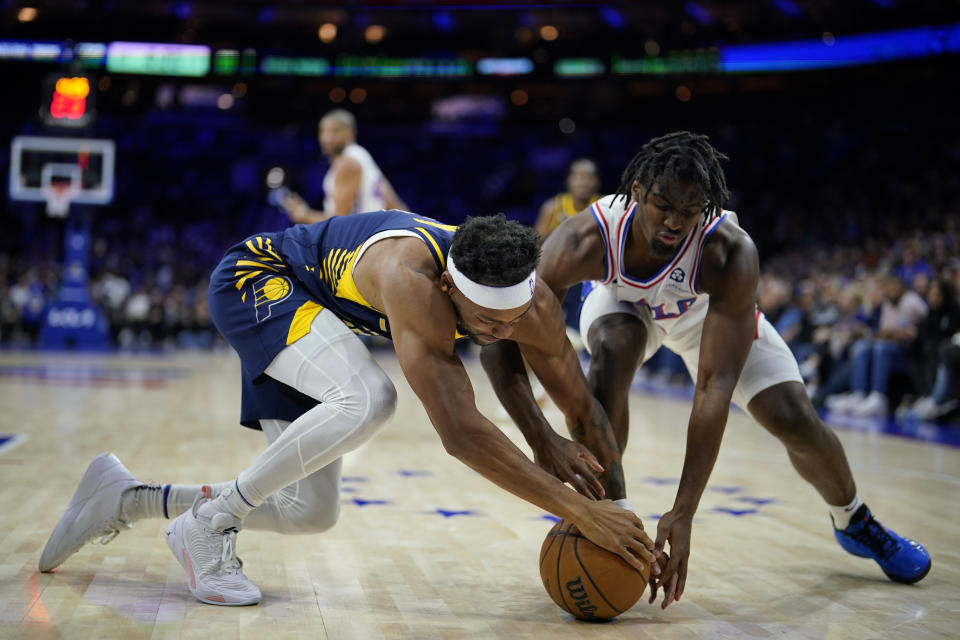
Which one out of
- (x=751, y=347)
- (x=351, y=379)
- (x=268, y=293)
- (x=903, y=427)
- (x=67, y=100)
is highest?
(x=67, y=100)

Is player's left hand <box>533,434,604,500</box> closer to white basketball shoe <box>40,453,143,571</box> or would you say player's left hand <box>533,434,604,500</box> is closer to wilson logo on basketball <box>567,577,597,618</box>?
wilson logo on basketball <box>567,577,597,618</box>

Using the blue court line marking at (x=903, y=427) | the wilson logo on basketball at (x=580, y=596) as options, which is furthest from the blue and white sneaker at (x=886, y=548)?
the blue court line marking at (x=903, y=427)

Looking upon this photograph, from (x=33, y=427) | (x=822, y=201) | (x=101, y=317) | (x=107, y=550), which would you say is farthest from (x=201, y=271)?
(x=107, y=550)

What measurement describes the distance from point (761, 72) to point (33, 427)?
20.8 metres

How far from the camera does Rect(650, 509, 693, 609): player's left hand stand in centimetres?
272

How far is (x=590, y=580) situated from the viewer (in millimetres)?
2682

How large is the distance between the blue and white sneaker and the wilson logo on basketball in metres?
1.26

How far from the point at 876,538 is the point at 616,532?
51.9 inches

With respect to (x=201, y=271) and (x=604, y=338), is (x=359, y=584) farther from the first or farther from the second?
(x=201, y=271)

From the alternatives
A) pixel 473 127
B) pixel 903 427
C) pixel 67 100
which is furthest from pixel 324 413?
pixel 473 127

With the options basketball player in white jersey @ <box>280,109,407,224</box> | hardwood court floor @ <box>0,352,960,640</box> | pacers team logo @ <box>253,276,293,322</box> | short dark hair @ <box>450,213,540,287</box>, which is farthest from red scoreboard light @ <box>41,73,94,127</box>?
short dark hair @ <box>450,213,540,287</box>

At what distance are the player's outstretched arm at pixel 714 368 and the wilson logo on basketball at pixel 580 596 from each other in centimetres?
20

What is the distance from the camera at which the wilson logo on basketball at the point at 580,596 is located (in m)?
2.70

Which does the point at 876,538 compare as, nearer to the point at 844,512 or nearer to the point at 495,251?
the point at 844,512
